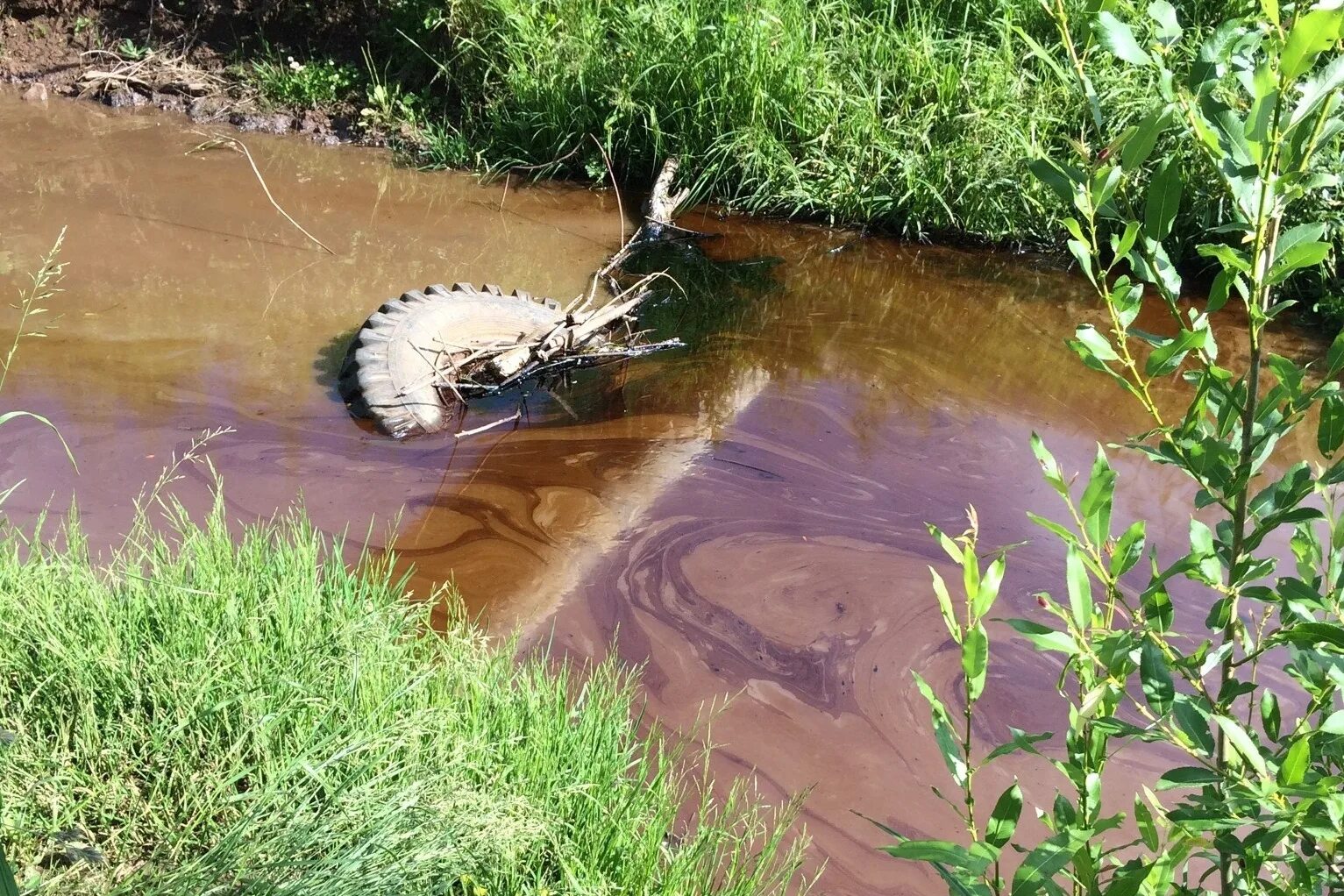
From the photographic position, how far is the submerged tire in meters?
4.09

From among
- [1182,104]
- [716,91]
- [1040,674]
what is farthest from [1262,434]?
[716,91]

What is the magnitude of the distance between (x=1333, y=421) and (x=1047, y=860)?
1.78 feet

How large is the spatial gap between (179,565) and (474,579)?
0.98m

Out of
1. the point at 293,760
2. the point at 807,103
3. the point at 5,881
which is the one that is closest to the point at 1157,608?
the point at 5,881

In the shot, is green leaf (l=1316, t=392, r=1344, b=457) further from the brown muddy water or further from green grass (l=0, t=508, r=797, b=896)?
the brown muddy water

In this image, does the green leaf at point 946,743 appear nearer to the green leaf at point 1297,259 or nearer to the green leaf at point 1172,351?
the green leaf at point 1172,351

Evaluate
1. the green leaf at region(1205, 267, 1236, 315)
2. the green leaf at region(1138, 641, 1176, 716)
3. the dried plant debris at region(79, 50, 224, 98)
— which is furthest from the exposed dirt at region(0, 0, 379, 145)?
the green leaf at region(1138, 641, 1176, 716)

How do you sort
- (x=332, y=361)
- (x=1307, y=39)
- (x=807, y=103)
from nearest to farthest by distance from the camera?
1. (x=1307, y=39)
2. (x=332, y=361)
3. (x=807, y=103)

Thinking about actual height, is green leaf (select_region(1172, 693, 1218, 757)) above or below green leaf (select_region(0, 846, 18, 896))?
above

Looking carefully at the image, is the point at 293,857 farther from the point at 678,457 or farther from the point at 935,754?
the point at 678,457

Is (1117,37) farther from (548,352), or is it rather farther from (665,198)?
(665,198)

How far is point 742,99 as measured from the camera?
6242 millimetres

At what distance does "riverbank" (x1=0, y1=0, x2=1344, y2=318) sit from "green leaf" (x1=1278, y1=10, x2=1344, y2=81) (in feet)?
15.9

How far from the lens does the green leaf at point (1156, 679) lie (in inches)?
45.9
